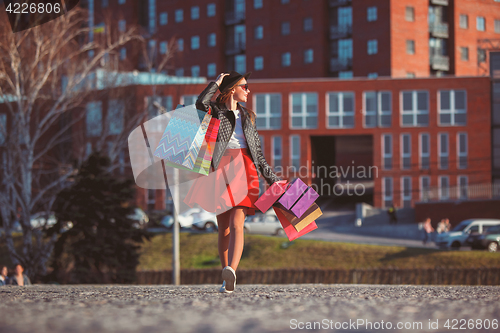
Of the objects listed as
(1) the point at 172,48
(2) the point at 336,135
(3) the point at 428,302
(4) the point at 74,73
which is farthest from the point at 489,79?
(3) the point at 428,302

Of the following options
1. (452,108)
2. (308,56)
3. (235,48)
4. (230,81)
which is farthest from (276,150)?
(230,81)

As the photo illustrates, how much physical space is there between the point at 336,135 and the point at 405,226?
1370cm

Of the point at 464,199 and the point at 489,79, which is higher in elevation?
the point at 489,79

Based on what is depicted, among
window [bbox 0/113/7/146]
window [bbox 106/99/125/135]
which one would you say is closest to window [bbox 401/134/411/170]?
window [bbox 106/99/125/135]

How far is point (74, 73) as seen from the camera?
26.1 metres

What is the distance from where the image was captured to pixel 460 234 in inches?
1232

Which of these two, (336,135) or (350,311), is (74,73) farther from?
(336,135)

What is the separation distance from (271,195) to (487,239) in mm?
26466

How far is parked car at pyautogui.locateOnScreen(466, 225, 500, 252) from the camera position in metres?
30.1

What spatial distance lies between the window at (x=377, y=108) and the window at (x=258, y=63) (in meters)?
A: 15.8

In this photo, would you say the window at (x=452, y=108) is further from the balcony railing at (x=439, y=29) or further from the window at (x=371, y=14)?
the balcony railing at (x=439, y=29)

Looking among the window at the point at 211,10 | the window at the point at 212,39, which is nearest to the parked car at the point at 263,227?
the window at the point at 212,39

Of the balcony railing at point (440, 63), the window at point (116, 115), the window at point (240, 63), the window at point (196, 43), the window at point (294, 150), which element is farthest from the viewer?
the window at point (196, 43)

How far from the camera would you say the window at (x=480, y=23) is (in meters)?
62.4
